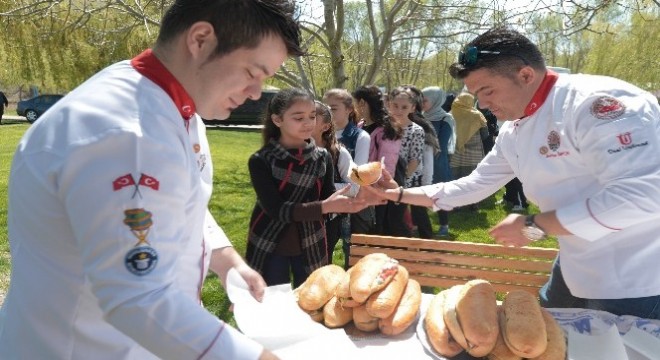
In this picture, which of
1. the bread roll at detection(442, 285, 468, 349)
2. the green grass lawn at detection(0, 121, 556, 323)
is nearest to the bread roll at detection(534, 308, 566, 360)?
the bread roll at detection(442, 285, 468, 349)

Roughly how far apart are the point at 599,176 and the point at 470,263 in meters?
0.88

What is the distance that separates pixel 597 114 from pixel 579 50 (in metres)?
35.1

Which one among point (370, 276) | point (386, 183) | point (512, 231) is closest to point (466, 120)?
point (386, 183)

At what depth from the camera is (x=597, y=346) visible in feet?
4.80

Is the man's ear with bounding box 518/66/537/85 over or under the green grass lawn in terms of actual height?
over

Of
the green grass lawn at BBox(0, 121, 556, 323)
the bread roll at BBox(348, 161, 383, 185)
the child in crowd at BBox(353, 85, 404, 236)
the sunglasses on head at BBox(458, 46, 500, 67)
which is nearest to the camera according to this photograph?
the sunglasses on head at BBox(458, 46, 500, 67)

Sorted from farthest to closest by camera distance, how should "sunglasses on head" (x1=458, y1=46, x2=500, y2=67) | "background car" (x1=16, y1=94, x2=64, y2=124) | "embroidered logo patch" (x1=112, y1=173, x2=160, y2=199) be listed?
"background car" (x1=16, y1=94, x2=64, y2=124)
"sunglasses on head" (x1=458, y1=46, x2=500, y2=67)
"embroidered logo patch" (x1=112, y1=173, x2=160, y2=199)

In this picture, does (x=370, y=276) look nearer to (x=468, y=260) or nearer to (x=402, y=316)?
(x=402, y=316)

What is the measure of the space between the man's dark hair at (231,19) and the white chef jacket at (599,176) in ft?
3.51

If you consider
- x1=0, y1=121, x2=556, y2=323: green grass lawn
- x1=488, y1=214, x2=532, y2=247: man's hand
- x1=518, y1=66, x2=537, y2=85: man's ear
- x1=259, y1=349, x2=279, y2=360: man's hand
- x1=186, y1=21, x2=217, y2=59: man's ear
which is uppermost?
x1=186, y1=21, x2=217, y2=59: man's ear

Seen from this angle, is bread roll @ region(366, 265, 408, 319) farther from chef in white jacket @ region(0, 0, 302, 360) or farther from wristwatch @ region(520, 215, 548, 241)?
chef in white jacket @ region(0, 0, 302, 360)

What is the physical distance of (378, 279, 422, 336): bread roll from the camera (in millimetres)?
1593

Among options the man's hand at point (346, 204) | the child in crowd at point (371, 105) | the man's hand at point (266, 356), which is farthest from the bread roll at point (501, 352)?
the child in crowd at point (371, 105)

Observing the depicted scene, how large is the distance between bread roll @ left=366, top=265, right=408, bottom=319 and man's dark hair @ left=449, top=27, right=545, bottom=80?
2.73 feet
